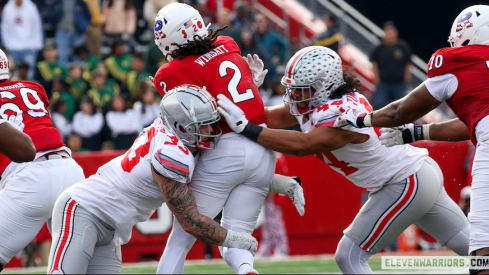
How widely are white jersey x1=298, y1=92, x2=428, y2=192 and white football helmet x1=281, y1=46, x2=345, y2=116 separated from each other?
84 mm

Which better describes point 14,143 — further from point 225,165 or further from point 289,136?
point 289,136

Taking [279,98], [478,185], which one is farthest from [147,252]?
[478,185]

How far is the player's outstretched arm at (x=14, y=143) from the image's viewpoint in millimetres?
5227

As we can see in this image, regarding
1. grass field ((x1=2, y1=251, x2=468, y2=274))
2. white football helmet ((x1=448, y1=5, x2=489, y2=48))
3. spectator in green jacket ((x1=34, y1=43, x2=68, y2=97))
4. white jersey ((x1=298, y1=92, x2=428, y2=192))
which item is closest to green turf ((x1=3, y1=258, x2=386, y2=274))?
grass field ((x1=2, y1=251, x2=468, y2=274))

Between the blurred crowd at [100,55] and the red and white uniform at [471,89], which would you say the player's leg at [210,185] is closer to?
the red and white uniform at [471,89]

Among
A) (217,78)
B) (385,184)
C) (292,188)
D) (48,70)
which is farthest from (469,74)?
(48,70)

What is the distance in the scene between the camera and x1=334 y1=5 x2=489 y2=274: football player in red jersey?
5.23 m

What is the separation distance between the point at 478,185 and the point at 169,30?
222cm

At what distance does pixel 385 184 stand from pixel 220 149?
1.24 m

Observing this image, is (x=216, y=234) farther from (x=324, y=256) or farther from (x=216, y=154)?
(x=324, y=256)

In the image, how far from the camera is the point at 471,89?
5328 mm

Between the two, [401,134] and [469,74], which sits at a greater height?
[469,74]

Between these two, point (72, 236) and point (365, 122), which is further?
point (365, 122)

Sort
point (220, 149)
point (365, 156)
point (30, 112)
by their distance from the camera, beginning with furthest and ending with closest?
point (30, 112) → point (365, 156) → point (220, 149)
